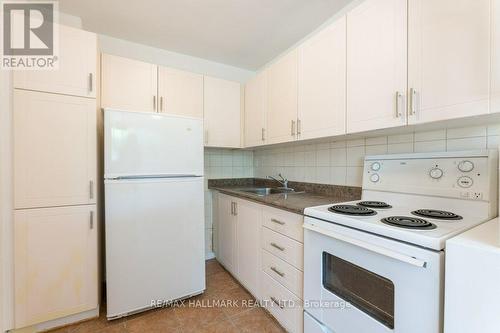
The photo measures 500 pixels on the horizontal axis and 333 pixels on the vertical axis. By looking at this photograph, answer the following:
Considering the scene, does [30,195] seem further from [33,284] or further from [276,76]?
[276,76]

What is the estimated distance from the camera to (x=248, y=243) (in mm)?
1846

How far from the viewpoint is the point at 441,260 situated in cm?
73

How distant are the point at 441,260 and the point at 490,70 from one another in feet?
2.50

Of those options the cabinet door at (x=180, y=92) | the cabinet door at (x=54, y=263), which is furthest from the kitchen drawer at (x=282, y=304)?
the cabinet door at (x=180, y=92)

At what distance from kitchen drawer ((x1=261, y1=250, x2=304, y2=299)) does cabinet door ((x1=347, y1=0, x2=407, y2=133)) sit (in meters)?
0.97

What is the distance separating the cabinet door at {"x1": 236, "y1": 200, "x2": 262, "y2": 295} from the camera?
1727 mm

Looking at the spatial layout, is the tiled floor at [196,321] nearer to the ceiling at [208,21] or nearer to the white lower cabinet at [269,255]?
the white lower cabinet at [269,255]

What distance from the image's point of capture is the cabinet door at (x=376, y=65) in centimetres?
110

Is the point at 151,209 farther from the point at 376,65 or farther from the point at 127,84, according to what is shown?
the point at 376,65

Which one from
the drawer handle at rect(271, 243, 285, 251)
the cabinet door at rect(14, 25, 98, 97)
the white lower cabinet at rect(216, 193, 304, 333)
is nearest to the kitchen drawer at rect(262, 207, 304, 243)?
the white lower cabinet at rect(216, 193, 304, 333)

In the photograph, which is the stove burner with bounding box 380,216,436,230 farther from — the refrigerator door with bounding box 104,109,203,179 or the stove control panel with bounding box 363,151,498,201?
the refrigerator door with bounding box 104,109,203,179

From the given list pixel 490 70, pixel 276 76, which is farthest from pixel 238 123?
pixel 490 70

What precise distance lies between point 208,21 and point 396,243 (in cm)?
210

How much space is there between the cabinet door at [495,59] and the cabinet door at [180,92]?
2.09 metres
